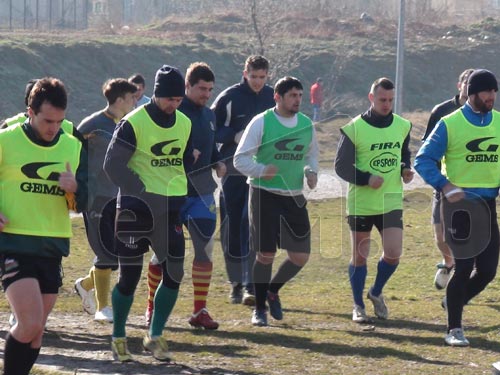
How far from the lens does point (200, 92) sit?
9156mm

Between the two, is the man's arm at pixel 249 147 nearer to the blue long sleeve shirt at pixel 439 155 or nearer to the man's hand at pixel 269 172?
the man's hand at pixel 269 172

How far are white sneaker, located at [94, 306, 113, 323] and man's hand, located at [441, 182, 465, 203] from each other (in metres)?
2.95

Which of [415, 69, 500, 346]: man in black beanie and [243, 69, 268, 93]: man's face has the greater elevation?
[243, 69, 268, 93]: man's face

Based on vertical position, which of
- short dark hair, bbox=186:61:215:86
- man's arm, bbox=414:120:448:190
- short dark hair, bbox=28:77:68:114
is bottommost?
man's arm, bbox=414:120:448:190

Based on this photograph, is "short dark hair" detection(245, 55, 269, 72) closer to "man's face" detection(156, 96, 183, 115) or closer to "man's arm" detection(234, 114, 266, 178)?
"man's arm" detection(234, 114, 266, 178)

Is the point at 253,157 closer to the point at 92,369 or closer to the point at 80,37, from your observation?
the point at 92,369

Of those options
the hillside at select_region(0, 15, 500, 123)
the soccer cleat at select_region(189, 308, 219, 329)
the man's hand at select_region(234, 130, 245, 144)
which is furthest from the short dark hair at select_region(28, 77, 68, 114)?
the hillside at select_region(0, 15, 500, 123)

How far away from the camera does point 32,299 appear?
619 cm

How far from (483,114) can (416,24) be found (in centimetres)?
4903

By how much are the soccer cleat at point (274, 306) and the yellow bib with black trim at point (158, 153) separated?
180 centimetres

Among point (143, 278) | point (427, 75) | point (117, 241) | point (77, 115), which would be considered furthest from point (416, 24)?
point (117, 241)

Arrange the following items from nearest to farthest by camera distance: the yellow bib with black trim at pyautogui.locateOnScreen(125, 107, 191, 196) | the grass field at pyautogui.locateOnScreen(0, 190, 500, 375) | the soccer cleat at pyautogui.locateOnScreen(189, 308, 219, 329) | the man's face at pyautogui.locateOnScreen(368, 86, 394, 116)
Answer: the grass field at pyautogui.locateOnScreen(0, 190, 500, 375)
the yellow bib with black trim at pyautogui.locateOnScreen(125, 107, 191, 196)
the soccer cleat at pyautogui.locateOnScreen(189, 308, 219, 329)
the man's face at pyautogui.locateOnScreen(368, 86, 394, 116)

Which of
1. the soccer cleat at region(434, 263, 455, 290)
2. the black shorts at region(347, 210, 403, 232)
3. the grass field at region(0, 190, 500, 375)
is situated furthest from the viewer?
the soccer cleat at region(434, 263, 455, 290)

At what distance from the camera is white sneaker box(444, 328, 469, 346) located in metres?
8.18
